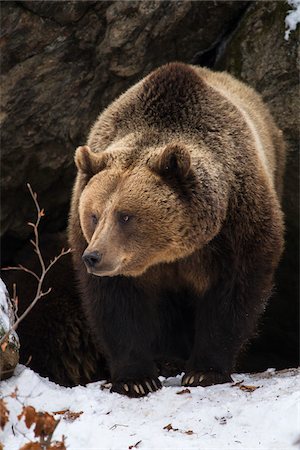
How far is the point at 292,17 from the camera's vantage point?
789 cm

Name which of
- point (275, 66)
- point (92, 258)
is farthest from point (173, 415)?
point (275, 66)

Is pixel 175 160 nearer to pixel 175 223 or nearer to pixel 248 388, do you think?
pixel 175 223

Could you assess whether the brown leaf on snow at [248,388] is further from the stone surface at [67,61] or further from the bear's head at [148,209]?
Answer: the stone surface at [67,61]

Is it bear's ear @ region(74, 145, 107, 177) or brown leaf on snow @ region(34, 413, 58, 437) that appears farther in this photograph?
Answer: bear's ear @ region(74, 145, 107, 177)

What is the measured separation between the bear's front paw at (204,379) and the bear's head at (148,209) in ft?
3.04

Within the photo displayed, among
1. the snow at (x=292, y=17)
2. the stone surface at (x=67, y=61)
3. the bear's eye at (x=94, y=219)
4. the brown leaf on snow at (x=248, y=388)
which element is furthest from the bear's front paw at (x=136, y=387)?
the snow at (x=292, y=17)

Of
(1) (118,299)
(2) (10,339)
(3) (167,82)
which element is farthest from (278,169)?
(2) (10,339)

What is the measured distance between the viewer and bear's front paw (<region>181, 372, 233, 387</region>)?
6.07m

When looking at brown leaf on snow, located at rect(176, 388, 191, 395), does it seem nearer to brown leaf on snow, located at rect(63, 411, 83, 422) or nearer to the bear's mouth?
brown leaf on snow, located at rect(63, 411, 83, 422)

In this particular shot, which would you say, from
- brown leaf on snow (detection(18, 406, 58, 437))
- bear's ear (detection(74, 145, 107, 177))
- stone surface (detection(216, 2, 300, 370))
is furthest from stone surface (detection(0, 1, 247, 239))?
brown leaf on snow (detection(18, 406, 58, 437))

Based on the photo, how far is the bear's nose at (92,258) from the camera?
5.15 metres

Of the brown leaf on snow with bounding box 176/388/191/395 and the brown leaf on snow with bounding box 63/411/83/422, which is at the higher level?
the brown leaf on snow with bounding box 63/411/83/422

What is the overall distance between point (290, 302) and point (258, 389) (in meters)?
4.08

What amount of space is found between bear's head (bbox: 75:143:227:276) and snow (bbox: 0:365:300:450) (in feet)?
2.85
